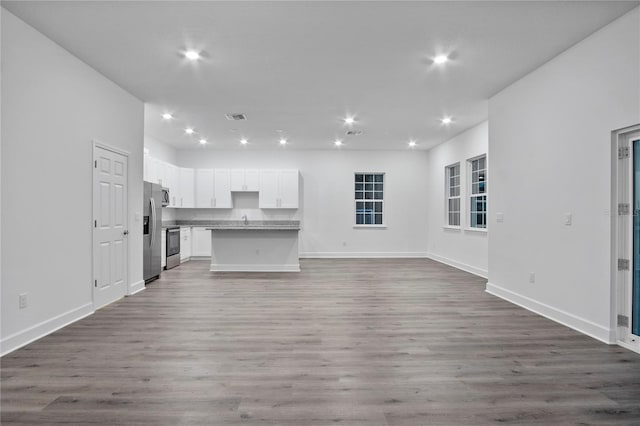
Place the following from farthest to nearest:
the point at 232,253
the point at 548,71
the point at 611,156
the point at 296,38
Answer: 1. the point at 232,253
2. the point at 548,71
3. the point at 296,38
4. the point at 611,156

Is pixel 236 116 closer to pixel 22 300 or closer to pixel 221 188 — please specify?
pixel 221 188

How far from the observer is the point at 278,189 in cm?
873

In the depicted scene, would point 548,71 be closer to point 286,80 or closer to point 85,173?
point 286,80

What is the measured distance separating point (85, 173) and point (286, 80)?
8.69 feet

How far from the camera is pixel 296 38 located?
3.34 metres

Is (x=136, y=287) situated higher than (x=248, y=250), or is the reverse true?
(x=248, y=250)

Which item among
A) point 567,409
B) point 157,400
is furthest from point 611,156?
point 157,400

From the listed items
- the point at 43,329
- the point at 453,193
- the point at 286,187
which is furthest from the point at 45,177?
the point at 453,193

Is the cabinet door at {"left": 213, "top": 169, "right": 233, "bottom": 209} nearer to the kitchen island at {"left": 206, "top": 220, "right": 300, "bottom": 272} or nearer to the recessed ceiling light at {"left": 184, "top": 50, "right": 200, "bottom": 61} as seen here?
the kitchen island at {"left": 206, "top": 220, "right": 300, "bottom": 272}

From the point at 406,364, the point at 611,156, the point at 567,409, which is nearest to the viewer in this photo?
the point at 567,409

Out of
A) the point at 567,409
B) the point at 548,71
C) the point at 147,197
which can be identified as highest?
the point at 548,71

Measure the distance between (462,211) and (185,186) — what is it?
669 cm

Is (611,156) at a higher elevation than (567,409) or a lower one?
higher

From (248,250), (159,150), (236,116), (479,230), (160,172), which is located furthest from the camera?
(159,150)
